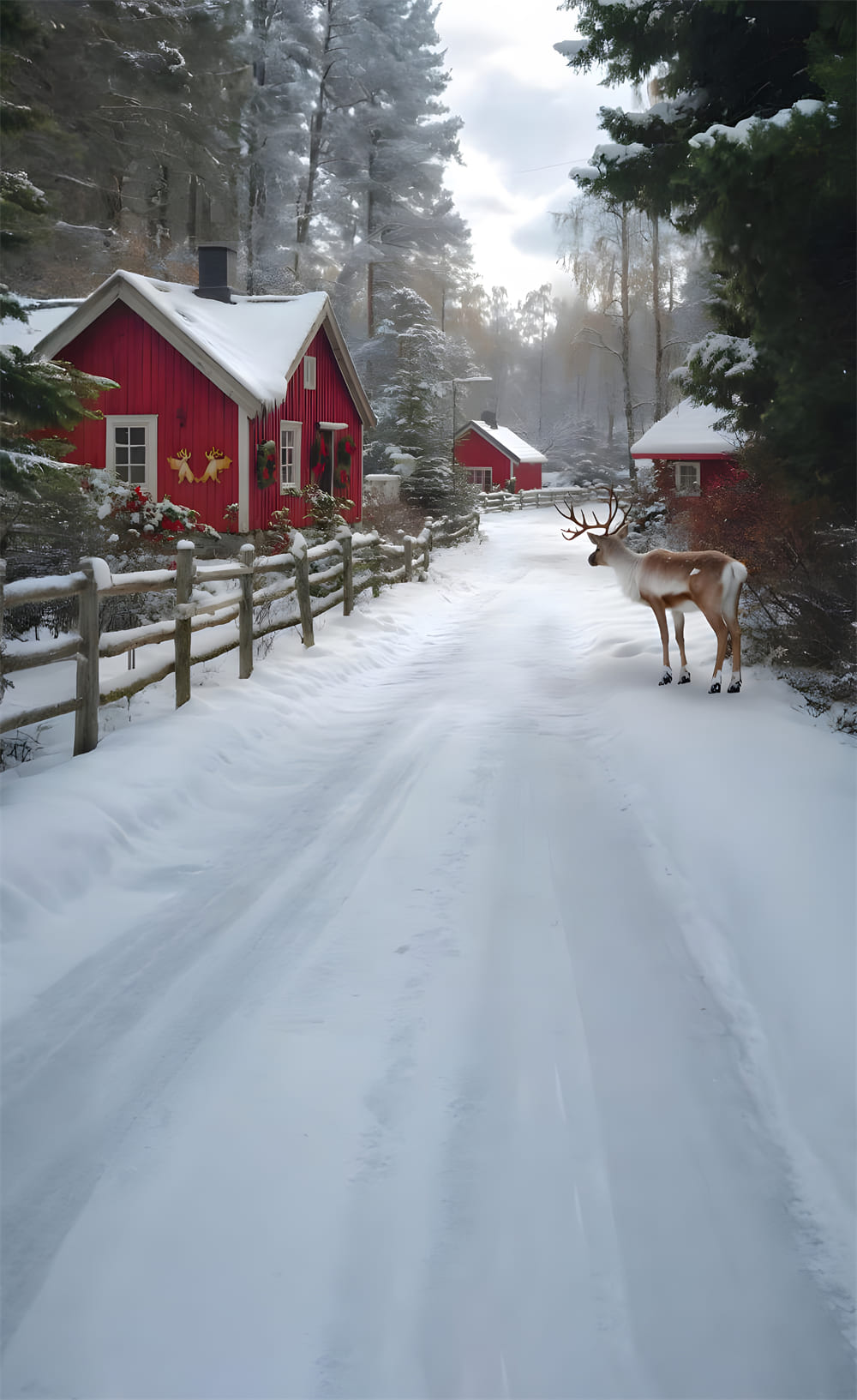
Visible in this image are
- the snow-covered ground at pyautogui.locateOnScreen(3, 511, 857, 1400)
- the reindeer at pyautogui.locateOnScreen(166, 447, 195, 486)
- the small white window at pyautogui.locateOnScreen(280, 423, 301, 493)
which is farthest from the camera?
the small white window at pyautogui.locateOnScreen(280, 423, 301, 493)

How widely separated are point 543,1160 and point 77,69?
30.4 m

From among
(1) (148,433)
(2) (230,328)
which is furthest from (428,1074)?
(2) (230,328)

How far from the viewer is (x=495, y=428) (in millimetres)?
61812

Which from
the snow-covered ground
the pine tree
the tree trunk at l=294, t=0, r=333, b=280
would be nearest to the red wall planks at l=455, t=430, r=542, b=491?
the tree trunk at l=294, t=0, r=333, b=280

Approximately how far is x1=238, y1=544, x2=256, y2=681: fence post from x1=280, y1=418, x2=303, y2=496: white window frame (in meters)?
10.9

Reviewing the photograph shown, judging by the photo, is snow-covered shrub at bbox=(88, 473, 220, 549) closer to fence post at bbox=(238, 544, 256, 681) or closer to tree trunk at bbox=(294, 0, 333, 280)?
fence post at bbox=(238, 544, 256, 681)

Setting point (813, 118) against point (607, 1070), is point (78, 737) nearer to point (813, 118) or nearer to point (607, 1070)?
point (607, 1070)

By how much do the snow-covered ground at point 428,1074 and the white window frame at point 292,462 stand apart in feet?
46.4

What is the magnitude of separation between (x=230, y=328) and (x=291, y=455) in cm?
269

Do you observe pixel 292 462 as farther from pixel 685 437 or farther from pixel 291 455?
pixel 685 437

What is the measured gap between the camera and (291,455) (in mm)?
21328

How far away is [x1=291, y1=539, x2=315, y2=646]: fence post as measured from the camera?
11.6 m

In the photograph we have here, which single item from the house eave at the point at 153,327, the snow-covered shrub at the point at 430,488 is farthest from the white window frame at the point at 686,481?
the house eave at the point at 153,327

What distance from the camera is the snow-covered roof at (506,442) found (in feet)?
190
